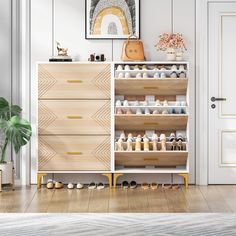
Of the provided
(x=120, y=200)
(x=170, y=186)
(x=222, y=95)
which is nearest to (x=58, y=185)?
(x=120, y=200)

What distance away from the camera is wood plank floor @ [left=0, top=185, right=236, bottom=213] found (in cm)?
578

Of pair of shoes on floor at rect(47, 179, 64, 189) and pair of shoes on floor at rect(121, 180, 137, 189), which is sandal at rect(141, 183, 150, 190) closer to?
pair of shoes on floor at rect(121, 180, 137, 189)

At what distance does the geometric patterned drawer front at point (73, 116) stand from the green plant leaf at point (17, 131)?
21 centimetres

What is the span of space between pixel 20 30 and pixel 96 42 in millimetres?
877

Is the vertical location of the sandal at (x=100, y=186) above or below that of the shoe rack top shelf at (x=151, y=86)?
below

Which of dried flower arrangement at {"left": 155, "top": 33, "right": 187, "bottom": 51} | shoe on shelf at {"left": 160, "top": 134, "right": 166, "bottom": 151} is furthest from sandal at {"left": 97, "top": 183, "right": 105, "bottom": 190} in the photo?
dried flower arrangement at {"left": 155, "top": 33, "right": 187, "bottom": 51}

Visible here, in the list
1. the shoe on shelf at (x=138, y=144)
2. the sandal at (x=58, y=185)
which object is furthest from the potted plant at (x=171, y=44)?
the sandal at (x=58, y=185)

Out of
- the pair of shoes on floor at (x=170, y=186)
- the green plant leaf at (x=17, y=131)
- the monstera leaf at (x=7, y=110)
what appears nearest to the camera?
the green plant leaf at (x=17, y=131)

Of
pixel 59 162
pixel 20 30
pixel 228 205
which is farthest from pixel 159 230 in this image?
pixel 20 30

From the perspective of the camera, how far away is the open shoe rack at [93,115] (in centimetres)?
695

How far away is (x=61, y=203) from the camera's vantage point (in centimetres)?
608

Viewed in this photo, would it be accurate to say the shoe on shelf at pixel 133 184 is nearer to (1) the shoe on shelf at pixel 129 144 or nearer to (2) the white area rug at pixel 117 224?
(1) the shoe on shelf at pixel 129 144

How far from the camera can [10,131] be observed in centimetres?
668

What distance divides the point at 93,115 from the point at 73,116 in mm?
221
